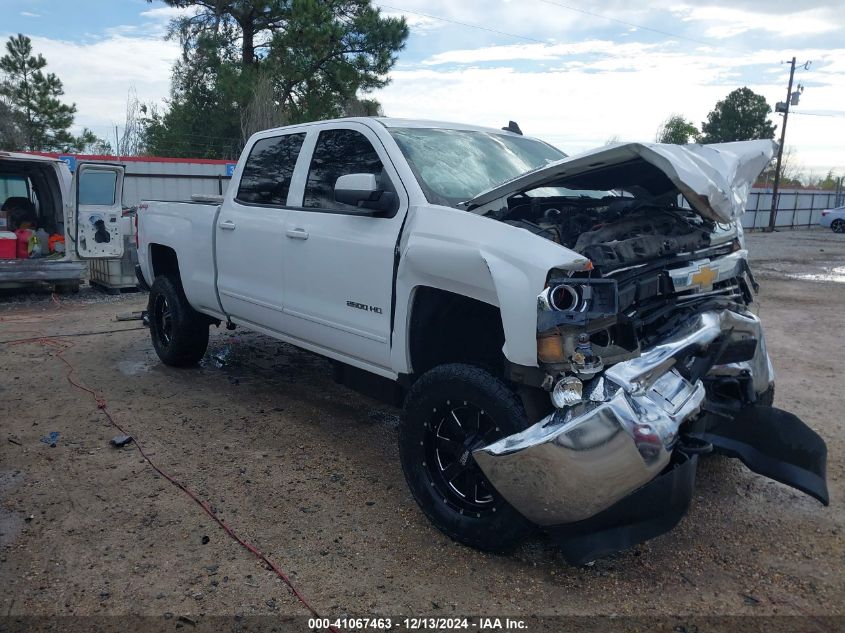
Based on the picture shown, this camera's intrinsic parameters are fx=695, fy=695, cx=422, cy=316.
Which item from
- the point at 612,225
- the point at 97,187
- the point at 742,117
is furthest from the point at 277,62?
the point at 742,117

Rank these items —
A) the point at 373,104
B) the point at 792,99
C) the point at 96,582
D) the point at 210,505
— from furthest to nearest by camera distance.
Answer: the point at 792,99 < the point at 373,104 < the point at 210,505 < the point at 96,582

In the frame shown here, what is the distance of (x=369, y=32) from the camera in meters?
22.5

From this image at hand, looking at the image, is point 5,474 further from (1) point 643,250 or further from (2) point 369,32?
(2) point 369,32

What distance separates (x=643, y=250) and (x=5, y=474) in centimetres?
383

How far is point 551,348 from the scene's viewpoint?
283 centimetres

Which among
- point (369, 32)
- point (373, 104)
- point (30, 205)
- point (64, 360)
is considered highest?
point (369, 32)

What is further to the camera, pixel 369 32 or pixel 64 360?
pixel 369 32

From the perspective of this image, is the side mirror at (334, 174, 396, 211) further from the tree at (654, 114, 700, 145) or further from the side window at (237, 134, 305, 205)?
the tree at (654, 114, 700, 145)

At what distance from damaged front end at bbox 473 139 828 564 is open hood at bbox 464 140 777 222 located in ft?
0.15

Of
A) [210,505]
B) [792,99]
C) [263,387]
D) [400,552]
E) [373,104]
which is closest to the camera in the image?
[400,552]

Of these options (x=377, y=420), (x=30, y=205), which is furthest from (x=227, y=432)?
(x=30, y=205)

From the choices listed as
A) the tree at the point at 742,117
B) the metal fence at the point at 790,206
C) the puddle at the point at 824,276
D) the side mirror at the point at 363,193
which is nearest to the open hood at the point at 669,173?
the side mirror at the point at 363,193

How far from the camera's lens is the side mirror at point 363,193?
3.63 metres

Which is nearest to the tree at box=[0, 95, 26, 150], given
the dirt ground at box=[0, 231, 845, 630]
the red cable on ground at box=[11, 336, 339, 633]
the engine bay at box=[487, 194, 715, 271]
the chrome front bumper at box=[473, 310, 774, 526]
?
the red cable on ground at box=[11, 336, 339, 633]
